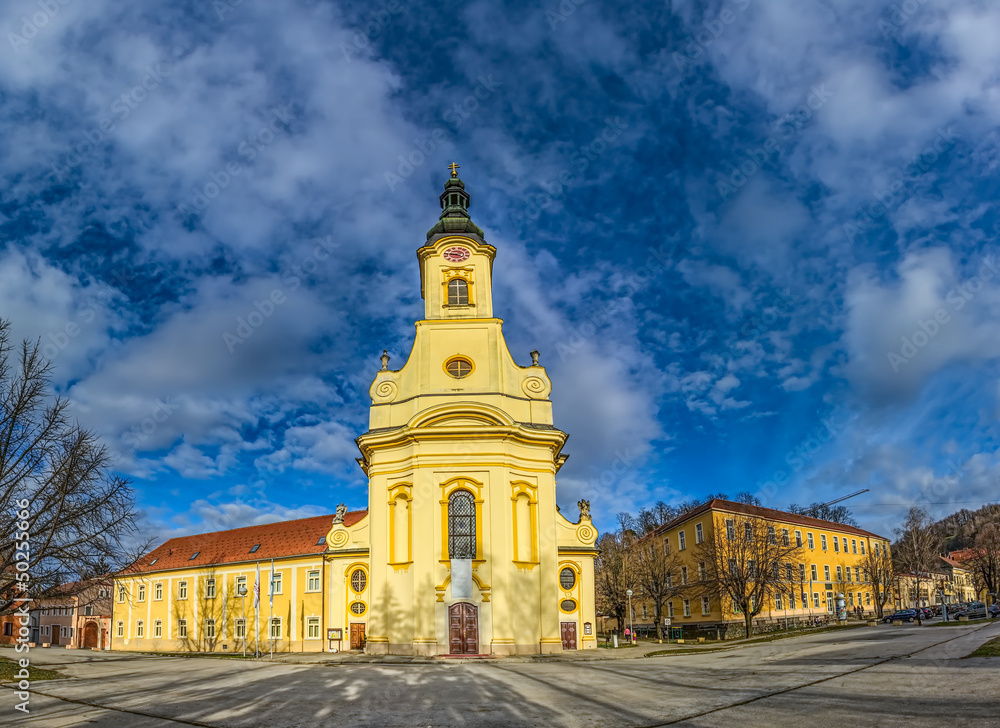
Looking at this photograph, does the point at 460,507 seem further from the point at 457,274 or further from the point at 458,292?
the point at 457,274

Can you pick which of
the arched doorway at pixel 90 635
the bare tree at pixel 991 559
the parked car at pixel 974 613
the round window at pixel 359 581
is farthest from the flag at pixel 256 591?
the bare tree at pixel 991 559

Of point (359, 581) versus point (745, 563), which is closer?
point (359, 581)

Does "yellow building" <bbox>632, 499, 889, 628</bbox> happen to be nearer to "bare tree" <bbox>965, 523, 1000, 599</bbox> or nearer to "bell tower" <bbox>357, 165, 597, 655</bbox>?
"bare tree" <bbox>965, 523, 1000, 599</bbox>

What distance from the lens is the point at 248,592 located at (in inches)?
1946

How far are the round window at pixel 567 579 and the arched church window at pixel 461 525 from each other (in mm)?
5179

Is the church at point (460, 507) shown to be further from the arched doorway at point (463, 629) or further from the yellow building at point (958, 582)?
the yellow building at point (958, 582)

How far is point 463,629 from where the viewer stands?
109ft

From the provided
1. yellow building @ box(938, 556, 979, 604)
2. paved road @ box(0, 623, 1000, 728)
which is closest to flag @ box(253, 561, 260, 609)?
paved road @ box(0, 623, 1000, 728)

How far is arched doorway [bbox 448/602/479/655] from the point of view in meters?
33.0

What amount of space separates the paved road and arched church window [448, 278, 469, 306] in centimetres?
2044

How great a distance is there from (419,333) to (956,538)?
4875 inches

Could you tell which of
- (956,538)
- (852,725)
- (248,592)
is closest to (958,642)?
(852,725)

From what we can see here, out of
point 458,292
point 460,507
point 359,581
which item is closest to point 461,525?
point 460,507

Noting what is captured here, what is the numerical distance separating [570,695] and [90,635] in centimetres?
5997
